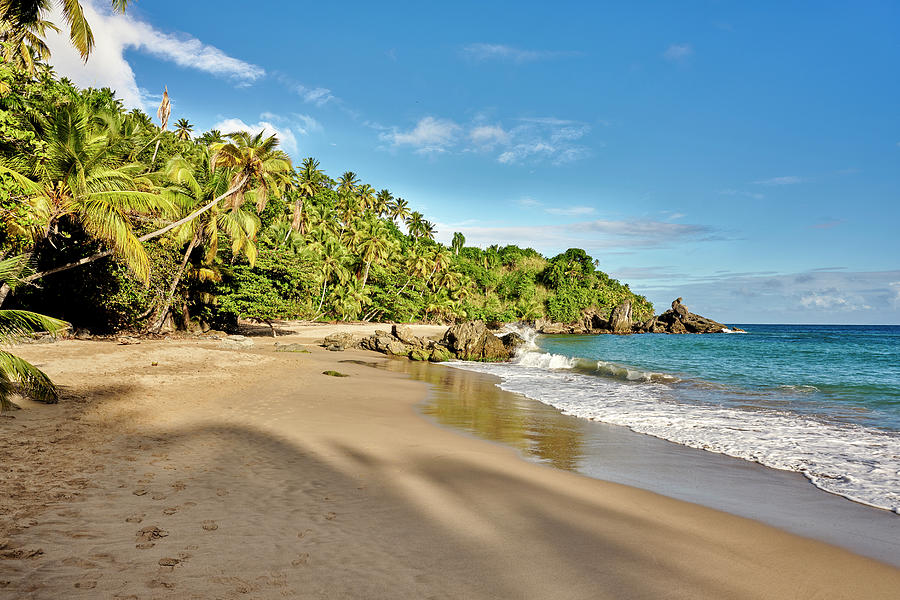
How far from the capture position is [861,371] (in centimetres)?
2453

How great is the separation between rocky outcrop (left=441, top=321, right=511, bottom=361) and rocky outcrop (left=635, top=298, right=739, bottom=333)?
65.8 metres

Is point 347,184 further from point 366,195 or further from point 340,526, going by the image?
point 340,526

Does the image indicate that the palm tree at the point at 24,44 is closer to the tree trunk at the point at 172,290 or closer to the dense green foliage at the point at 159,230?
the dense green foliage at the point at 159,230

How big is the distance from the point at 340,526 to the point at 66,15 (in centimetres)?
1783

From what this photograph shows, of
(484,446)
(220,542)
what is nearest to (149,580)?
(220,542)

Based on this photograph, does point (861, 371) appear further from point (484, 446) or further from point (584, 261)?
point (584, 261)

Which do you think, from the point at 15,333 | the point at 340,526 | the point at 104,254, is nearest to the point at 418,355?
the point at 104,254

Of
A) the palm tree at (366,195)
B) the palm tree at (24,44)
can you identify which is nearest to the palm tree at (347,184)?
the palm tree at (366,195)

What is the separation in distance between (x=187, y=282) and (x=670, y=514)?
86.9ft

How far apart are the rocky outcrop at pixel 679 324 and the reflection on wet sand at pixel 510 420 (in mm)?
77278

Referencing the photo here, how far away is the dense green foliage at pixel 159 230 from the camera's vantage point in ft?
36.1

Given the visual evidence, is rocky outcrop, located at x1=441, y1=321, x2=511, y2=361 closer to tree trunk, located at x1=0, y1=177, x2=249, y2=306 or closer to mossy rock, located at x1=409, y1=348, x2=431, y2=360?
mossy rock, located at x1=409, y1=348, x2=431, y2=360

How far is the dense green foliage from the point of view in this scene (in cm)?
1102

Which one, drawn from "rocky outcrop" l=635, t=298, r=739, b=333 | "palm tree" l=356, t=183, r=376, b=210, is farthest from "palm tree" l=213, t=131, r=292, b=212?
"rocky outcrop" l=635, t=298, r=739, b=333
